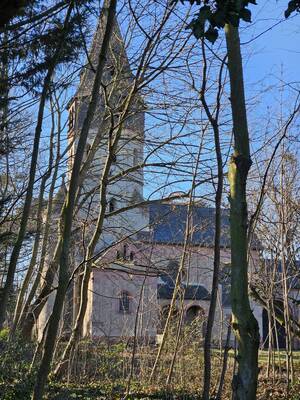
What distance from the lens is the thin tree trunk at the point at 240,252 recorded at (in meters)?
3.05

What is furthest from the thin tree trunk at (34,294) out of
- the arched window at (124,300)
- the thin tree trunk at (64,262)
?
the thin tree trunk at (64,262)

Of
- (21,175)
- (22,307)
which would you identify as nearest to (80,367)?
(22,307)

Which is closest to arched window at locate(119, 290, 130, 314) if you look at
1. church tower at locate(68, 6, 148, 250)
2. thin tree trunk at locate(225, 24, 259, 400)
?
church tower at locate(68, 6, 148, 250)

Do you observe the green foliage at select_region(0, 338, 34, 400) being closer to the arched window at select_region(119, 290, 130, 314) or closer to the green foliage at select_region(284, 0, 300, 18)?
the arched window at select_region(119, 290, 130, 314)

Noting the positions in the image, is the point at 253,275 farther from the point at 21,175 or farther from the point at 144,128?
the point at 21,175

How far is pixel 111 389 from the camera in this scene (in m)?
9.95

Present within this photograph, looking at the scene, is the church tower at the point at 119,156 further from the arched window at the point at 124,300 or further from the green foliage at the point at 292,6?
the green foliage at the point at 292,6

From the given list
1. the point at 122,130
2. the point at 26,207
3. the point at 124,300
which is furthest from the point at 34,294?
the point at 124,300

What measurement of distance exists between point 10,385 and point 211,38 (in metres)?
7.23

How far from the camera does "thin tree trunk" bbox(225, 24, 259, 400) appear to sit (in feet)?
10.0

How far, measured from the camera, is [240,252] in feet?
10.9

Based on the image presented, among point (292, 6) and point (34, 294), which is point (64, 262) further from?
point (34, 294)

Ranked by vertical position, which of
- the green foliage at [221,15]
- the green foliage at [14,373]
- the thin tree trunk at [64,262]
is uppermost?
the green foliage at [221,15]

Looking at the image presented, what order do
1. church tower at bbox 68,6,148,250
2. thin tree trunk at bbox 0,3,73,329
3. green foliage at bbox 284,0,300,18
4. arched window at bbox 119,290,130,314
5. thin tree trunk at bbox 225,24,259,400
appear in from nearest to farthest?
thin tree trunk at bbox 225,24,259,400
green foliage at bbox 284,0,300,18
thin tree trunk at bbox 0,3,73,329
church tower at bbox 68,6,148,250
arched window at bbox 119,290,130,314
